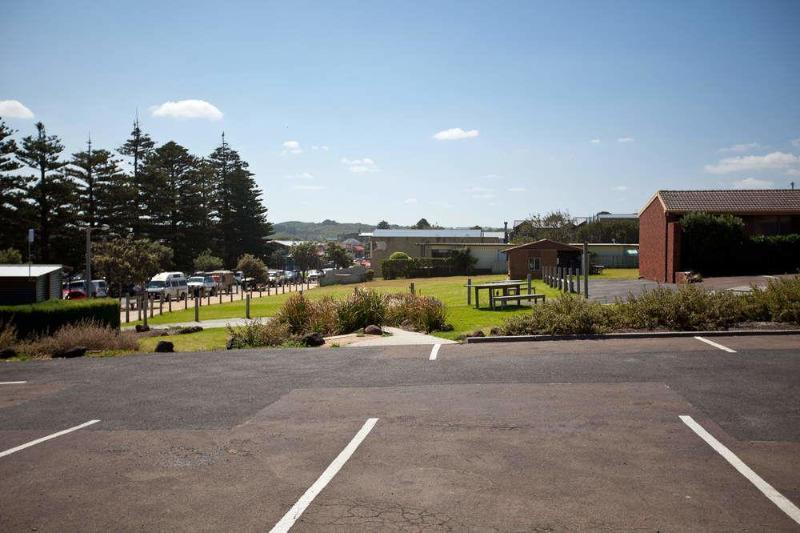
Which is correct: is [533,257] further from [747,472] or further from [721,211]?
[747,472]

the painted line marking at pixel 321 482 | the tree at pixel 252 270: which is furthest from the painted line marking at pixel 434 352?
the tree at pixel 252 270

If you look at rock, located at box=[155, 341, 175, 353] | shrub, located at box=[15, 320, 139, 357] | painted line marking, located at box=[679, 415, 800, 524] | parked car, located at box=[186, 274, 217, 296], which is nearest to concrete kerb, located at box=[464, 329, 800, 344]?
painted line marking, located at box=[679, 415, 800, 524]

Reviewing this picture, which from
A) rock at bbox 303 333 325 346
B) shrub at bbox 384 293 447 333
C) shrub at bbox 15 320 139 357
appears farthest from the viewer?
shrub at bbox 384 293 447 333

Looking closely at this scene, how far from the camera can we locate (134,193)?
67375 millimetres

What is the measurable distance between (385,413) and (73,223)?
62.8 metres

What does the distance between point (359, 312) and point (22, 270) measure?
658 inches

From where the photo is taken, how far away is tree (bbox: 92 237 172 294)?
174 ft

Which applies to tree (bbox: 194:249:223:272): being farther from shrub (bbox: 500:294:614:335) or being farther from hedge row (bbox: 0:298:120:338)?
shrub (bbox: 500:294:614:335)

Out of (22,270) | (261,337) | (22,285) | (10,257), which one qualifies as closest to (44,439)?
(261,337)

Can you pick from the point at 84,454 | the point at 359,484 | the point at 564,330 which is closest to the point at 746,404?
the point at 359,484

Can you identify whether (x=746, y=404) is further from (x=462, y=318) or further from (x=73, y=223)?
(x=73, y=223)

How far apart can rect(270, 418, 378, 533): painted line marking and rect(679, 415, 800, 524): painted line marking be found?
3.81 metres

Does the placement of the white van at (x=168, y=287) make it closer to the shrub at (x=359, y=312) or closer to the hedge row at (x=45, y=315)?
the hedge row at (x=45, y=315)

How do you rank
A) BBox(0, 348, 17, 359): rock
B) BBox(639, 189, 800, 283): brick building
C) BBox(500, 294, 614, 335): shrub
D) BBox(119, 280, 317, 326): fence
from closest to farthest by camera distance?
BBox(500, 294, 614, 335): shrub < BBox(0, 348, 17, 359): rock < BBox(119, 280, 317, 326): fence < BBox(639, 189, 800, 283): brick building
